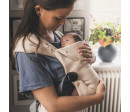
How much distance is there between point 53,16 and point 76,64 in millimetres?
316

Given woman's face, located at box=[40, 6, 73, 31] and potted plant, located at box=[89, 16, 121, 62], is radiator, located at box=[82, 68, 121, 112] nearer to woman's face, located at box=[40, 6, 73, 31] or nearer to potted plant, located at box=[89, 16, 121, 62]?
potted plant, located at box=[89, 16, 121, 62]

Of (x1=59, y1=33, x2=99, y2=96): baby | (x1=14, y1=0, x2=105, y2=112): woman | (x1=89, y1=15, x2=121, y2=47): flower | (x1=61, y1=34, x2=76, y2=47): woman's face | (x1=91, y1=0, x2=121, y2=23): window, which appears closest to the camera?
Result: (x1=14, y1=0, x2=105, y2=112): woman

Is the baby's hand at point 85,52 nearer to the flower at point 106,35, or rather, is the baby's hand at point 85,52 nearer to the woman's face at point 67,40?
the woman's face at point 67,40

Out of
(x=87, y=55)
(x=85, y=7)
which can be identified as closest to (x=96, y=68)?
(x=85, y=7)

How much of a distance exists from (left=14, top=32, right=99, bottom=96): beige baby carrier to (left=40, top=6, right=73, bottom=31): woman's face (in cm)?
9

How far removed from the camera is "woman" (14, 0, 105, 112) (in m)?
0.83

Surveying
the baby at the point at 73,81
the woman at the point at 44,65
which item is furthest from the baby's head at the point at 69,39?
the woman at the point at 44,65

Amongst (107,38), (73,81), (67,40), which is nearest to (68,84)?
(73,81)

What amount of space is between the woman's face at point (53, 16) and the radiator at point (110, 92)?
3.71 ft

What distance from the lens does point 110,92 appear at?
1.99 meters

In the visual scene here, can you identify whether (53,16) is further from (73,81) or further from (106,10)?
(106,10)

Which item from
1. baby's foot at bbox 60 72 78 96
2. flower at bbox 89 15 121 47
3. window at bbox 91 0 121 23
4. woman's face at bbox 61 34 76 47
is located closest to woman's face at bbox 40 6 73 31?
woman's face at bbox 61 34 76 47
